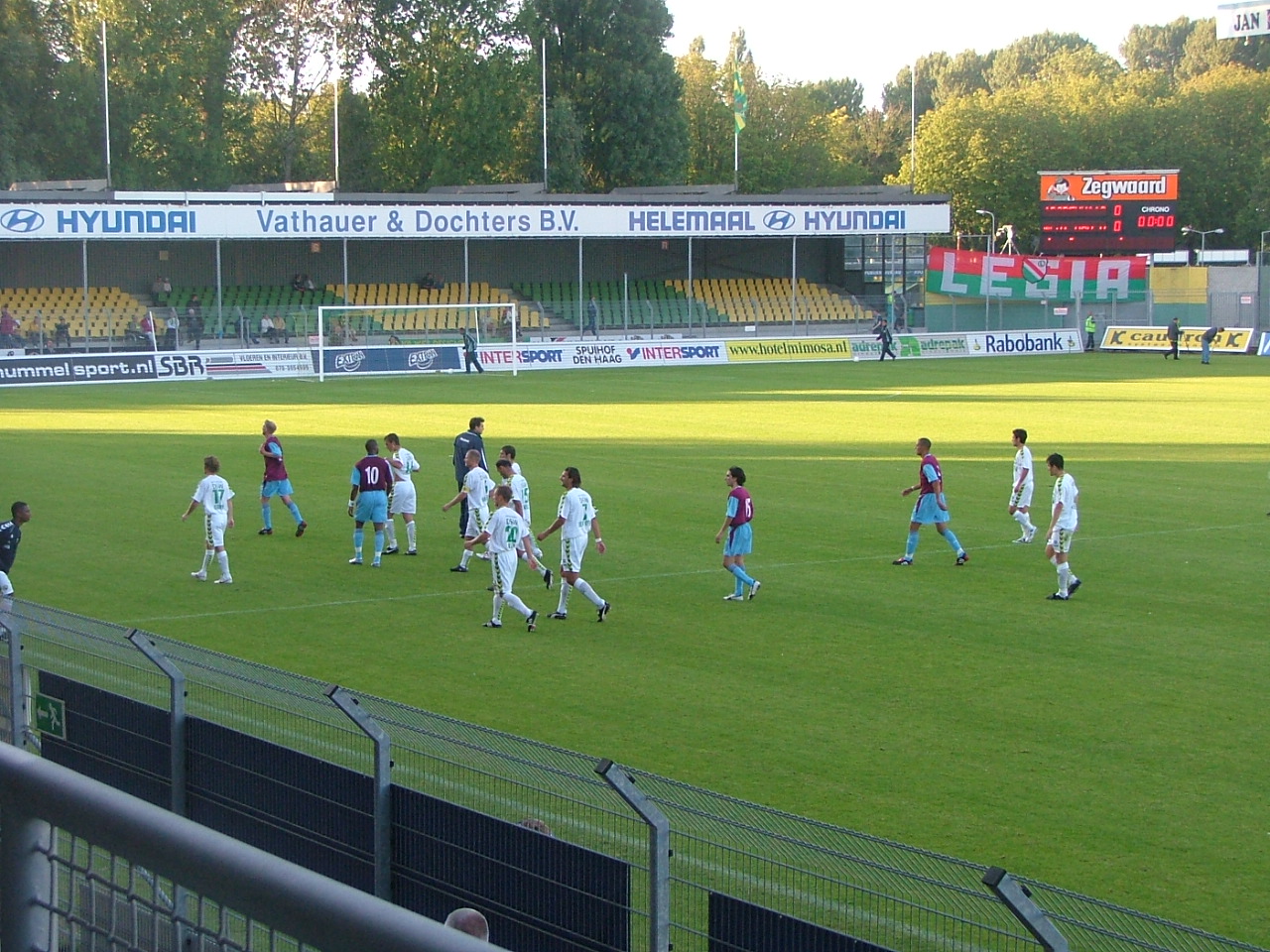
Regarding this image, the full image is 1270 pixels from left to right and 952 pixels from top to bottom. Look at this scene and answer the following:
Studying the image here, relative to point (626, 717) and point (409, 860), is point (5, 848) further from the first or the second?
point (626, 717)

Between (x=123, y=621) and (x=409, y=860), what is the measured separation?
10.2 meters

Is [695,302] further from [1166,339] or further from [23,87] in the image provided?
[23,87]

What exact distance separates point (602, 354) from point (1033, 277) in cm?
2378

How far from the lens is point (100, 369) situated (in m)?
52.8

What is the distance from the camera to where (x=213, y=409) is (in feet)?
139

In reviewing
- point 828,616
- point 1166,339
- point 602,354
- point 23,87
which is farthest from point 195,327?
point 828,616

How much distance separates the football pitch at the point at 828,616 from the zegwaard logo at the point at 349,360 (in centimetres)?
1689

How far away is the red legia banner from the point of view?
233ft

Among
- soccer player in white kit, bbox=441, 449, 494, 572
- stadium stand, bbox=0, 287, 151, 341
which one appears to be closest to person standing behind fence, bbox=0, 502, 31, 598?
soccer player in white kit, bbox=441, 449, 494, 572

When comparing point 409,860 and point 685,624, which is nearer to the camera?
point 409,860

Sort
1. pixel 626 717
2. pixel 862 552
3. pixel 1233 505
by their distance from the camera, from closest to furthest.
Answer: pixel 626 717, pixel 862 552, pixel 1233 505

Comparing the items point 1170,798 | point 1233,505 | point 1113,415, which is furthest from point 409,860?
point 1113,415

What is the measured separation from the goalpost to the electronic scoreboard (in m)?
26.0

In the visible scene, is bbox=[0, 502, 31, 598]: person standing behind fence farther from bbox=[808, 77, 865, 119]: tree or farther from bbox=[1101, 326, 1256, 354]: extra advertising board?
bbox=[808, 77, 865, 119]: tree
